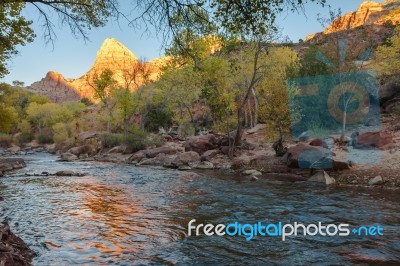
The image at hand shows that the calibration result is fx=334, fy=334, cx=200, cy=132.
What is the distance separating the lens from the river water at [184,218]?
6.96 metres

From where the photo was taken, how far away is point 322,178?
668 inches

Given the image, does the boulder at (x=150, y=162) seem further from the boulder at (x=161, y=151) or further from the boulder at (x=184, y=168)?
the boulder at (x=184, y=168)

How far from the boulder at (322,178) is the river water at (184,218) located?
0.96 metres

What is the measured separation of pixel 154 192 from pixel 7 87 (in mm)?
22136

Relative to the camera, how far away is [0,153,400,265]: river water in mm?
6961

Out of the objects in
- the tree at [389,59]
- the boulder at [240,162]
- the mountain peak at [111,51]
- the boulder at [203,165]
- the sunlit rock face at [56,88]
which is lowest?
the boulder at [203,165]

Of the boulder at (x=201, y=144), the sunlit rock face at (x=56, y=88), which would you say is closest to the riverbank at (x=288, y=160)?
the boulder at (x=201, y=144)

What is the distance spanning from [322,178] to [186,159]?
12776 mm

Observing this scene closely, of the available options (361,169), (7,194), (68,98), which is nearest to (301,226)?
(361,169)

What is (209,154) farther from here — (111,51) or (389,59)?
(111,51)

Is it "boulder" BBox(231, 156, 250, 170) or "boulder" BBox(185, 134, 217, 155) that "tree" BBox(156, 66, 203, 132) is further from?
"boulder" BBox(231, 156, 250, 170)

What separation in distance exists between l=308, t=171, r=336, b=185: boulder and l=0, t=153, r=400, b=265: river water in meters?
0.96

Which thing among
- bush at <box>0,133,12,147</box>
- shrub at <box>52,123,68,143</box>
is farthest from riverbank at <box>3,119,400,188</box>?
bush at <box>0,133,12,147</box>

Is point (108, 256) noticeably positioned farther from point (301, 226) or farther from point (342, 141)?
point (342, 141)
